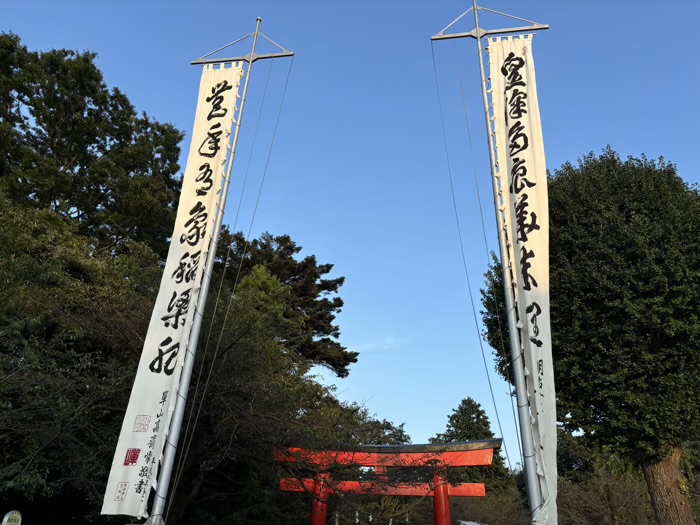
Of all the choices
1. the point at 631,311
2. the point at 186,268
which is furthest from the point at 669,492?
the point at 186,268

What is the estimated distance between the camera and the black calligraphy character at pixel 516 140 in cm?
619

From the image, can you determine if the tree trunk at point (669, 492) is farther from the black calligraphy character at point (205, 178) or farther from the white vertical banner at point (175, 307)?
the black calligraphy character at point (205, 178)

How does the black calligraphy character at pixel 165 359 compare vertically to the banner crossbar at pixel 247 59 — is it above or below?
below

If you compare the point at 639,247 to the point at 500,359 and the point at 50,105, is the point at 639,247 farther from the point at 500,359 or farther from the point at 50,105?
the point at 50,105

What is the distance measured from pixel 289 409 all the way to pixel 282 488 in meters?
1.83

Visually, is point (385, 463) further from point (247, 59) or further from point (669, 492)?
point (247, 59)

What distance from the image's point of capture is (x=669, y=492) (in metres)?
10.9

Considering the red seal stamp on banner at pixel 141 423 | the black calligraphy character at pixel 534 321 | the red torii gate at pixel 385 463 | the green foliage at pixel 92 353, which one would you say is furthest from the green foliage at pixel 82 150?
the black calligraphy character at pixel 534 321

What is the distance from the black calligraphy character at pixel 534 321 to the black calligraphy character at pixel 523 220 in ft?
2.55

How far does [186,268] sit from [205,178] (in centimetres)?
131

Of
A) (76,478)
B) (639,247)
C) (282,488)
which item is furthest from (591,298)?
(76,478)

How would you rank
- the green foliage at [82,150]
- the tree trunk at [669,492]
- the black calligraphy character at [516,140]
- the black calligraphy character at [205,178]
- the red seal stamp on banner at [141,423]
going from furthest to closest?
the green foliage at [82,150] → the tree trunk at [669,492] → the black calligraphy character at [205,178] → the black calligraphy character at [516,140] → the red seal stamp on banner at [141,423]

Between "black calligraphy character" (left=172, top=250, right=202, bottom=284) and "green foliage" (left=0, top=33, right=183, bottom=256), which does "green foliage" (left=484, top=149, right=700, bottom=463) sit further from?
"green foliage" (left=0, top=33, right=183, bottom=256)

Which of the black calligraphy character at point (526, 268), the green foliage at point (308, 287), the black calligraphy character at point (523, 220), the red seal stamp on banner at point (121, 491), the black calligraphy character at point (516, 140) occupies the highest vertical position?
the green foliage at point (308, 287)
